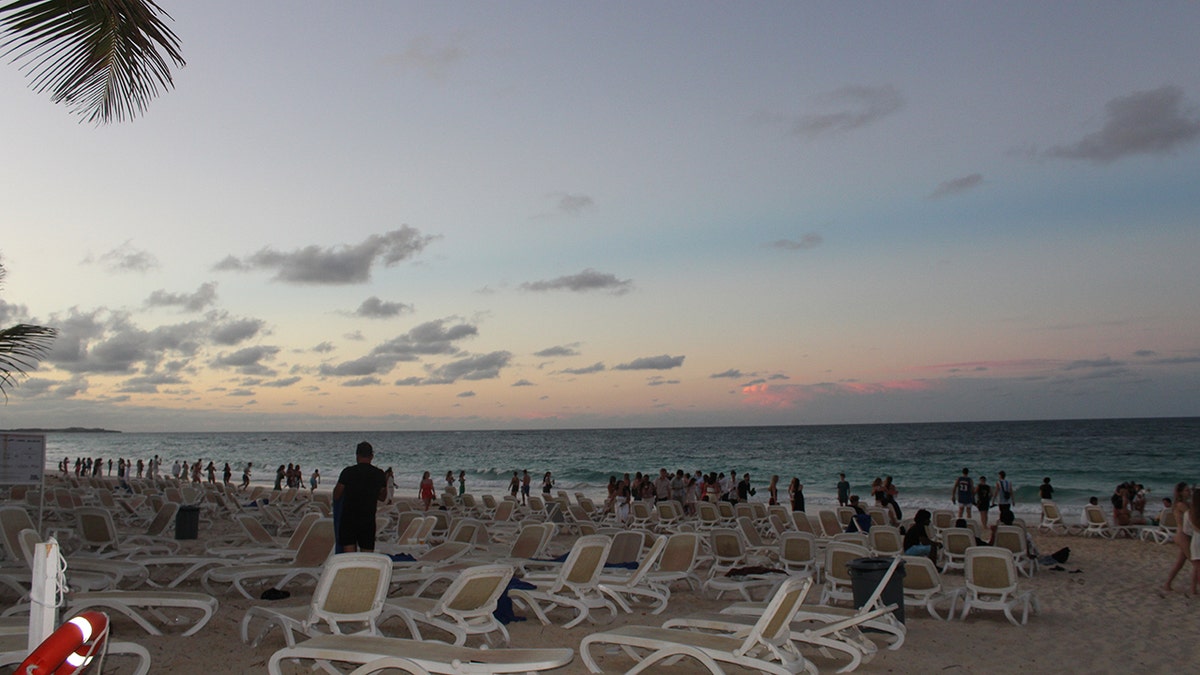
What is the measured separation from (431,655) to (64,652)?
92.2 inches

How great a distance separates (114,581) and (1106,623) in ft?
29.6

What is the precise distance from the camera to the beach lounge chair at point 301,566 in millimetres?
7562

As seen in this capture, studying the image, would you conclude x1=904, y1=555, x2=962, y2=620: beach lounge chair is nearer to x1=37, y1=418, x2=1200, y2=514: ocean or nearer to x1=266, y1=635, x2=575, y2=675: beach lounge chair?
x1=266, y1=635, x2=575, y2=675: beach lounge chair

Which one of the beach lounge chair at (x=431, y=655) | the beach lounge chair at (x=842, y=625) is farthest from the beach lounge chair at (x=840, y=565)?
the beach lounge chair at (x=431, y=655)

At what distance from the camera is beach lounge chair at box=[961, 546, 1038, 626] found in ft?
25.9

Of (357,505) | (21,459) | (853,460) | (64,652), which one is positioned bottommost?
(853,460)

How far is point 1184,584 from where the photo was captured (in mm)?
10797

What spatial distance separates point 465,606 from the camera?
5.54m

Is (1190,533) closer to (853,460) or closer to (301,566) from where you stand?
(301,566)

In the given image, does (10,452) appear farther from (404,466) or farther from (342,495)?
(404,466)

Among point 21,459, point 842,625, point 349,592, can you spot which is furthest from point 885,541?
point 21,459

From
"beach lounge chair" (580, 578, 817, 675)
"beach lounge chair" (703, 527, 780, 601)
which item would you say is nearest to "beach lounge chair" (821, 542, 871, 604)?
"beach lounge chair" (703, 527, 780, 601)

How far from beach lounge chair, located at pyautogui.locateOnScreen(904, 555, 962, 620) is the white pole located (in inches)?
276

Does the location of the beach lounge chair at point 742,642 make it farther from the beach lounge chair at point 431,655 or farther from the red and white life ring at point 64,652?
the red and white life ring at point 64,652
